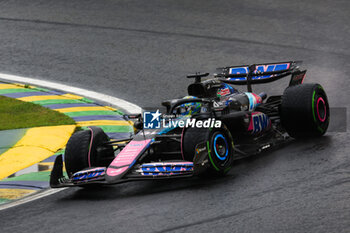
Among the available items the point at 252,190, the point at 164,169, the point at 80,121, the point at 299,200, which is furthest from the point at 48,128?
the point at 299,200

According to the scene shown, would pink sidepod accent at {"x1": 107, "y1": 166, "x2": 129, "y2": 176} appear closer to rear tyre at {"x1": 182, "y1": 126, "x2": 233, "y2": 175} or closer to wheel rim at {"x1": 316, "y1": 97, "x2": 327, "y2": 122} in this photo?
rear tyre at {"x1": 182, "y1": 126, "x2": 233, "y2": 175}

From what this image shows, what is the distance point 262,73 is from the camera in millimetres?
10078

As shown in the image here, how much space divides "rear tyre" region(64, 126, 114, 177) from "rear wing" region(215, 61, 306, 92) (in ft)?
8.73

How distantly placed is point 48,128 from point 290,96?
13.2 feet

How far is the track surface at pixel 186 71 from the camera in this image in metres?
6.54

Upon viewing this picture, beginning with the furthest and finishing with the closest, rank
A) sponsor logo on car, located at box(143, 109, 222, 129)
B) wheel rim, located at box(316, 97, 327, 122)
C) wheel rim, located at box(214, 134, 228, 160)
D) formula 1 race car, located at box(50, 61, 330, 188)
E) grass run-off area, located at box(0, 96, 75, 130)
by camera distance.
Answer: grass run-off area, located at box(0, 96, 75, 130)
wheel rim, located at box(316, 97, 327, 122)
sponsor logo on car, located at box(143, 109, 222, 129)
wheel rim, located at box(214, 134, 228, 160)
formula 1 race car, located at box(50, 61, 330, 188)

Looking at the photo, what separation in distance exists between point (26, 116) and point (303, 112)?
498 centimetres

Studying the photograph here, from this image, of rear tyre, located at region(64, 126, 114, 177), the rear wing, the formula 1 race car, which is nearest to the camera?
the formula 1 race car

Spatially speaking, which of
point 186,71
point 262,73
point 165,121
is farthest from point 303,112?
point 186,71

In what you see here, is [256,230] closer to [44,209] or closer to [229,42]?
[44,209]

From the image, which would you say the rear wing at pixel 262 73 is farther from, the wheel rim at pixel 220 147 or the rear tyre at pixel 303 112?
the wheel rim at pixel 220 147

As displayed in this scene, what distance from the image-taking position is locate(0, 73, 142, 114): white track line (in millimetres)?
12114

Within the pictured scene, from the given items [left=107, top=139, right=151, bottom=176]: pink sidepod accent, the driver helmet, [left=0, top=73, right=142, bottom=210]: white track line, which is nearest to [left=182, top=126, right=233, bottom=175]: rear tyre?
[left=107, top=139, right=151, bottom=176]: pink sidepod accent

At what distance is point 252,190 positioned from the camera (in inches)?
284
